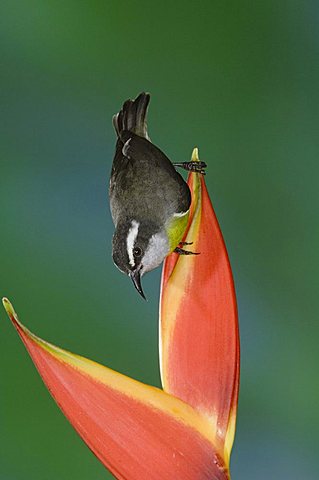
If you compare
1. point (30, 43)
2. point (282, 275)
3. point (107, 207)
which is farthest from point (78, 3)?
point (282, 275)

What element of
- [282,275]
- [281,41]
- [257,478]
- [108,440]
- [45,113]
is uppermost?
[281,41]

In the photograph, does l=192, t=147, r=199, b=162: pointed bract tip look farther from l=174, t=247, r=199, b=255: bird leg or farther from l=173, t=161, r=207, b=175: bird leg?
l=174, t=247, r=199, b=255: bird leg

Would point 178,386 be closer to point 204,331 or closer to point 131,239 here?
point 204,331

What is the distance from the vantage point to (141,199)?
702 mm

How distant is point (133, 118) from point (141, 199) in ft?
0.35

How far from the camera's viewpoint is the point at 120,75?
788mm

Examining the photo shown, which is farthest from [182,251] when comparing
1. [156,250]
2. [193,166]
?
[193,166]

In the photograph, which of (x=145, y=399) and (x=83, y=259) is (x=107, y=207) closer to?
(x=83, y=259)

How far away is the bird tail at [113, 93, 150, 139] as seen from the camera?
0.73 meters

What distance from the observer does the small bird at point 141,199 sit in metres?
0.66

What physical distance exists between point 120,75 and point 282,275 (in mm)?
344

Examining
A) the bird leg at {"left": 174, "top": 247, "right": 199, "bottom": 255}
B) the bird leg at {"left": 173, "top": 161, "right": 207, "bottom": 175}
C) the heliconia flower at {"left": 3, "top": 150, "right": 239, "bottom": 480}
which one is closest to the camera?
the heliconia flower at {"left": 3, "top": 150, "right": 239, "bottom": 480}

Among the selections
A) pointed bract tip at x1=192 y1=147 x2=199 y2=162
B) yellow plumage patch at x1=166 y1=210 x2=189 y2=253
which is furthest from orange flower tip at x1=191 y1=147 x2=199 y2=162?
yellow plumage patch at x1=166 y1=210 x2=189 y2=253

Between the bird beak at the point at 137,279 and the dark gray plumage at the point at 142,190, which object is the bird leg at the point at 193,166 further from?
the bird beak at the point at 137,279
